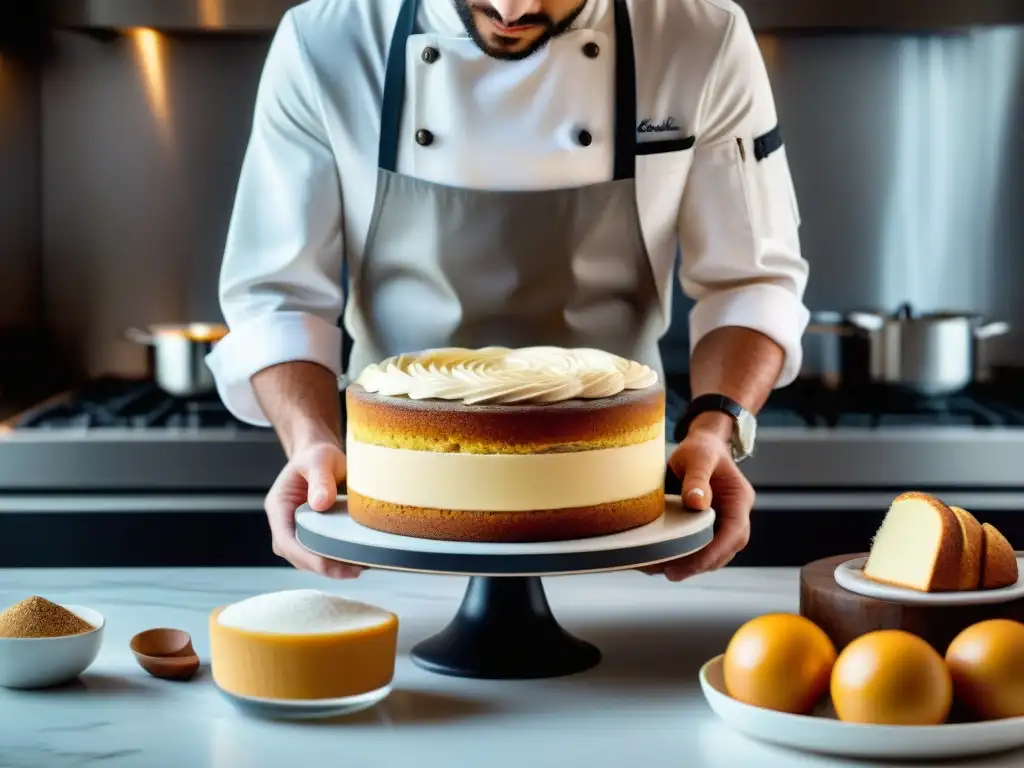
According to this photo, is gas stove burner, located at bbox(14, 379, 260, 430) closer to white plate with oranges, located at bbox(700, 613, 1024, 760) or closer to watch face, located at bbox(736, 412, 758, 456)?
watch face, located at bbox(736, 412, 758, 456)

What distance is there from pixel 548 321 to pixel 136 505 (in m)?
0.99

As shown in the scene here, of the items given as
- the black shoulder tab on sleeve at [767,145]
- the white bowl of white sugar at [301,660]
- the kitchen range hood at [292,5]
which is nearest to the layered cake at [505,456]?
the white bowl of white sugar at [301,660]

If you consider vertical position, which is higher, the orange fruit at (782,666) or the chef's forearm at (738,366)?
the chef's forearm at (738,366)

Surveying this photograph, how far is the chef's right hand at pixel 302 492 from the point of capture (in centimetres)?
125

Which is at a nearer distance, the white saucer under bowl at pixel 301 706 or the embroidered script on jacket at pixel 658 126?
the white saucer under bowl at pixel 301 706

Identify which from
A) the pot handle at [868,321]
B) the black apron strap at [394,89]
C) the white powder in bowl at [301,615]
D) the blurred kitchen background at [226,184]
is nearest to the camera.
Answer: the white powder in bowl at [301,615]

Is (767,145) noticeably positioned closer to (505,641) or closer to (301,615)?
(505,641)

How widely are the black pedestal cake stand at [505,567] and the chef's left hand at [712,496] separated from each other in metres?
0.03

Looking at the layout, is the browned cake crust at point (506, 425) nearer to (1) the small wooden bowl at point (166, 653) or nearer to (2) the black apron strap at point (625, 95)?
(1) the small wooden bowl at point (166, 653)

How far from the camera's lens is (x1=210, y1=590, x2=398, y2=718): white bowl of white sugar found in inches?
40.8

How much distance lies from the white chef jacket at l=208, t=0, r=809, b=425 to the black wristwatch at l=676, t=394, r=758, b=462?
0.57ft

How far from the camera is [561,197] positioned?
1731 mm

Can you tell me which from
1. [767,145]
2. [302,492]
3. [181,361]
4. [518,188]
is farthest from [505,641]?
[181,361]

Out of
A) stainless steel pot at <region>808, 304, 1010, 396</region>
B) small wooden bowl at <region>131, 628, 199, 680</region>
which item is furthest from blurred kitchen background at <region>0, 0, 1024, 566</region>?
small wooden bowl at <region>131, 628, 199, 680</region>
